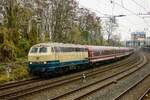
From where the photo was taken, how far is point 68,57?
28000 millimetres

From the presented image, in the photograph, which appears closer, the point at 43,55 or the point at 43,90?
the point at 43,90

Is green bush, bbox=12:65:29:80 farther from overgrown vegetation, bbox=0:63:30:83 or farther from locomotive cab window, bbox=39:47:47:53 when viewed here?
locomotive cab window, bbox=39:47:47:53

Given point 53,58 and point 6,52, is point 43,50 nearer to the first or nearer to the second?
point 53,58

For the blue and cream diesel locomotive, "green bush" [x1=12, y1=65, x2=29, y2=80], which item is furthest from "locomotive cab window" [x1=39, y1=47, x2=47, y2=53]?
"green bush" [x1=12, y1=65, x2=29, y2=80]

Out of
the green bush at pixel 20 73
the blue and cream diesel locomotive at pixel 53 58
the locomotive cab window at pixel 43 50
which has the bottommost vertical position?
the green bush at pixel 20 73

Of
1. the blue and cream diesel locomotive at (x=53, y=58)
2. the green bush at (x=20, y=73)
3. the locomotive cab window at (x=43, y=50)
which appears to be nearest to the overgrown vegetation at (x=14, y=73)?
the green bush at (x=20, y=73)

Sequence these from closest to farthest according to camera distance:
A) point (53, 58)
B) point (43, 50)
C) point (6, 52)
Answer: point (43, 50)
point (53, 58)
point (6, 52)

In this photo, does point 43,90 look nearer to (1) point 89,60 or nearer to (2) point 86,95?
(2) point 86,95

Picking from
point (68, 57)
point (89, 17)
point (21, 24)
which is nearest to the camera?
point (68, 57)

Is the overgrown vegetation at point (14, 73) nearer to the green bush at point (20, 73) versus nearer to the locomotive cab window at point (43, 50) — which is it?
the green bush at point (20, 73)

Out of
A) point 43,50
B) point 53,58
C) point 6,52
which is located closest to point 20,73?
point 43,50

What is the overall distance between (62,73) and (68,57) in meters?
1.98

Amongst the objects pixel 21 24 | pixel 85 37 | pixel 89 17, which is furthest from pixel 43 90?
pixel 85 37

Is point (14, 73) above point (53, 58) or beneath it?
beneath
